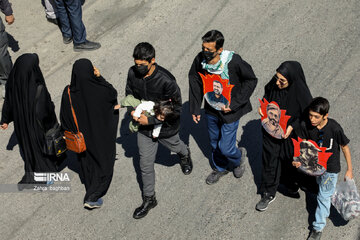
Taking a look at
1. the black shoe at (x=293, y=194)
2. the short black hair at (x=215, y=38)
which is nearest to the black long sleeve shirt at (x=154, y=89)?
the short black hair at (x=215, y=38)

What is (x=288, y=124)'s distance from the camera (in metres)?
5.27

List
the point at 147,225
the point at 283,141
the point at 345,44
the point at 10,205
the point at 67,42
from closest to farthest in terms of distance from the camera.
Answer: the point at 283,141
the point at 147,225
the point at 10,205
the point at 345,44
the point at 67,42

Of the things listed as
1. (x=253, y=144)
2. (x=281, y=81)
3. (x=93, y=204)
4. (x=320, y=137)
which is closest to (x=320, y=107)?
(x=320, y=137)

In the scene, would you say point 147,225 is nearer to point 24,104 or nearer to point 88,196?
point 88,196

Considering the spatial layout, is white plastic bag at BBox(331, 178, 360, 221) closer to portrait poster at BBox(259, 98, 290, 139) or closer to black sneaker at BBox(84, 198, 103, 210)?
portrait poster at BBox(259, 98, 290, 139)

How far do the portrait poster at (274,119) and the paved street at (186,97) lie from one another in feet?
3.76

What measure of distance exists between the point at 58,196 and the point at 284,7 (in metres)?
5.78

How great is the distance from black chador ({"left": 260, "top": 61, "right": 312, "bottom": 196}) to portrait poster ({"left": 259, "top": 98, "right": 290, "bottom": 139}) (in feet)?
0.21

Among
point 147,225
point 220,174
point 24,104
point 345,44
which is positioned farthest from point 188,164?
point 345,44

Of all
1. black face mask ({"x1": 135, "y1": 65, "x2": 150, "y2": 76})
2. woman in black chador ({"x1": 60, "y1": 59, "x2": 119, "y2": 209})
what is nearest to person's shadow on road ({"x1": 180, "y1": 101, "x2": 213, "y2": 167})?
woman in black chador ({"x1": 60, "y1": 59, "x2": 119, "y2": 209})

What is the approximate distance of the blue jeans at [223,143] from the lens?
5867 mm

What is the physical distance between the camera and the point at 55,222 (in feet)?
20.1

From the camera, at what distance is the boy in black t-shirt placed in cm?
478

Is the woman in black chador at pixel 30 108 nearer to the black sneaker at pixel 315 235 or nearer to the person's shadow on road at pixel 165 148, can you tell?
the person's shadow on road at pixel 165 148
